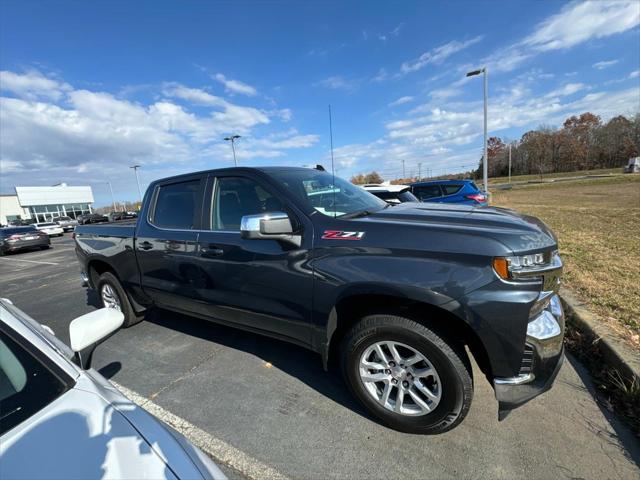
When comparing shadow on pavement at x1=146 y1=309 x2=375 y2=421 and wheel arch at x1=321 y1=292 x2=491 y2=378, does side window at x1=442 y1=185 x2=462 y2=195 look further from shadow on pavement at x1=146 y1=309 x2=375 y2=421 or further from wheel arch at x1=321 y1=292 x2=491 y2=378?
wheel arch at x1=321 y1=292 x2=491 y2=378

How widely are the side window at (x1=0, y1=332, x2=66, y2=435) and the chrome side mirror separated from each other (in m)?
1.30

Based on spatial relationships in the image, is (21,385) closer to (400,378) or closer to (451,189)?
(400,378)

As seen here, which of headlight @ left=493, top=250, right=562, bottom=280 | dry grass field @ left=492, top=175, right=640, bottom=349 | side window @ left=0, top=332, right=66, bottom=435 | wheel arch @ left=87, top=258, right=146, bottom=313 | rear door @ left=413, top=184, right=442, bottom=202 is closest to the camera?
side window @ left=0, top=332, right=66, bottom=435

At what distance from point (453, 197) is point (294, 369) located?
9.81 m

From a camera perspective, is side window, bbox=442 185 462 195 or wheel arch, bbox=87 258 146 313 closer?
wheel arch, bbox=87 258 146 313

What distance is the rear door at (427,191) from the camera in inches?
472

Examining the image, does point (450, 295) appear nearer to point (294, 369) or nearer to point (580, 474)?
point (580, 474)

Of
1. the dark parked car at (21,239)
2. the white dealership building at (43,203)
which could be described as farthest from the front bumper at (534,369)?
the white dealership building at (43,203)

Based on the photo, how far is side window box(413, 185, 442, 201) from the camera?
39.5ft

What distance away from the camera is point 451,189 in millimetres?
11781

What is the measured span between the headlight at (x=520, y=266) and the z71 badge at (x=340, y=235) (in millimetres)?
846

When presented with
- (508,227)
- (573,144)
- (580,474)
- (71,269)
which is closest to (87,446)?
(508,227)

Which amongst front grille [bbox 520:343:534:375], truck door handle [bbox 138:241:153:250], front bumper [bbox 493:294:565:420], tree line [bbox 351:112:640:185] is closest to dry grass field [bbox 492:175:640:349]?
front bumper [bbox 493:294:565:420]

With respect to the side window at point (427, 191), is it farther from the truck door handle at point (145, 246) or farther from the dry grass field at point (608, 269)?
the truck door handle at point (145, 246)
